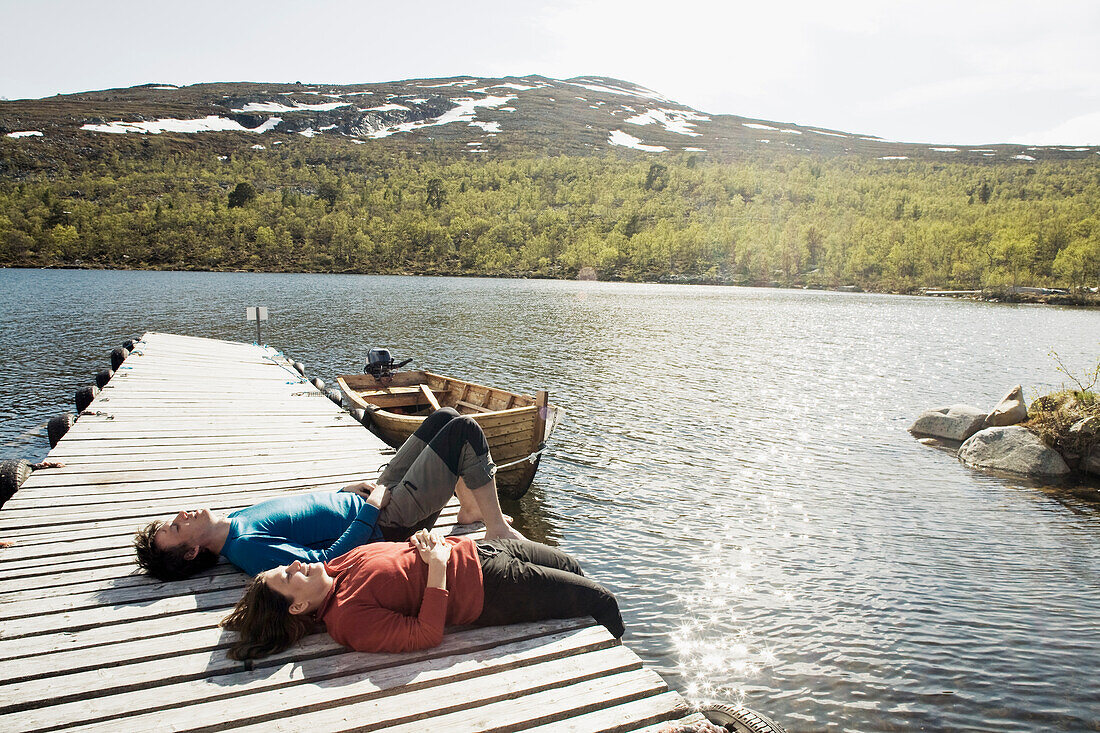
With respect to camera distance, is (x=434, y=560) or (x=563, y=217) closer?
(x=434, y=560)

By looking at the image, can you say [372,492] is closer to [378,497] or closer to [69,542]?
[378,497]

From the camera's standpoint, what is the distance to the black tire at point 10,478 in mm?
7398

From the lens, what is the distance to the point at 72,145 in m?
144

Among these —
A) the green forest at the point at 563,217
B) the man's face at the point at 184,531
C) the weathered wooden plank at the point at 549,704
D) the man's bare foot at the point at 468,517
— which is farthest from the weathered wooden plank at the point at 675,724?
the green forest at the point at 563,217

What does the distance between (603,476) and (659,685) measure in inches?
317

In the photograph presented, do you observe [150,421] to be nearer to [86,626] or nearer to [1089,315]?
[86,626]

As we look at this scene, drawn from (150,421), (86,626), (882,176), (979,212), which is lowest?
(150,421)

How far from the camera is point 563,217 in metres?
140

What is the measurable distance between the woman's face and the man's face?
1.29 m

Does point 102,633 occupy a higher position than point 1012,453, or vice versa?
point 102,633

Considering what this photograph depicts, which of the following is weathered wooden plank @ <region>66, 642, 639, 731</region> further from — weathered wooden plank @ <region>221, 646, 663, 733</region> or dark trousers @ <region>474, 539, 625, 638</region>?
dark trousers @ <region>474, 539, 625, 638</region>

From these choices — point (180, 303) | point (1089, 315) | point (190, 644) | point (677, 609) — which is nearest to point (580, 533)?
point (677, 609)

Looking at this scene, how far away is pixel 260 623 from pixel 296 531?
94 cm

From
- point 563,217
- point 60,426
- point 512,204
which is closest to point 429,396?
point 60,426
